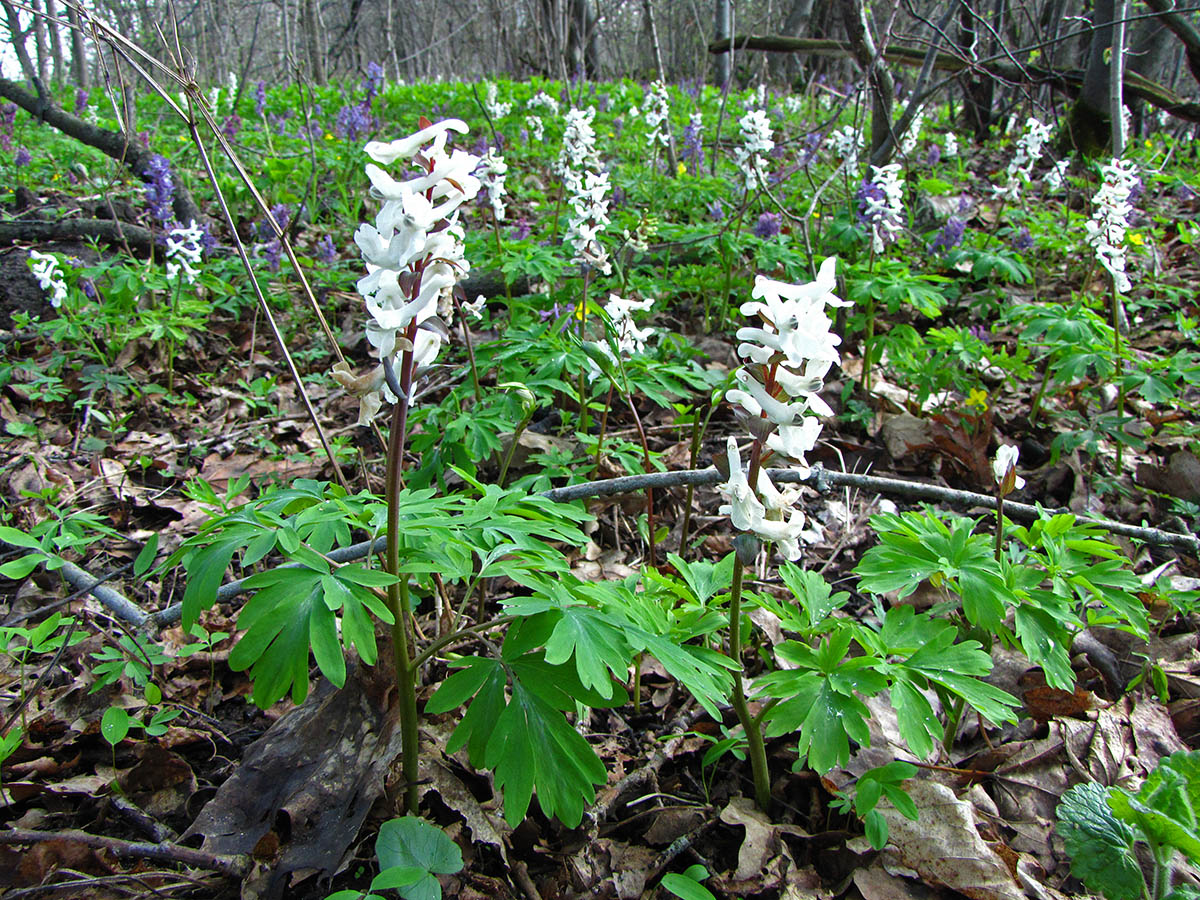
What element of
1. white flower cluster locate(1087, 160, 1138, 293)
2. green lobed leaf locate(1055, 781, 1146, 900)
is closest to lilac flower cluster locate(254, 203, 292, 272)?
green lobed leaf locate(1055, 781, 1146, 900)

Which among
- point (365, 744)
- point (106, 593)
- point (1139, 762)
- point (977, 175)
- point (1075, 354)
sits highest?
point (977, 175)

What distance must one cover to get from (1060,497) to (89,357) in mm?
5511

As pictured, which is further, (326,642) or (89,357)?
(89,357)

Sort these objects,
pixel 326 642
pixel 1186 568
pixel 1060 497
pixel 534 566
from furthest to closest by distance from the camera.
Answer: pixel 1060 497 → pixel 1186 568 → pixel 534 566 → pixel 326 642

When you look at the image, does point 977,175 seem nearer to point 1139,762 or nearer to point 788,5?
point 1139,762

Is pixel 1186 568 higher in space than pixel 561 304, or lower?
lower

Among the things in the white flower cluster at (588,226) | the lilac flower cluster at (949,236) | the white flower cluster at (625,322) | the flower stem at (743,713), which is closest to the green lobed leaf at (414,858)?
the flower stem at (743,713)

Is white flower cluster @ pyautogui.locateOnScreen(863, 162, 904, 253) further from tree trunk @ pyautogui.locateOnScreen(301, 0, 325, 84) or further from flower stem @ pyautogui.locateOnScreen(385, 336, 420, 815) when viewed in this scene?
tree trunk @ pyautogui.locateOnScreen(301, 0, 325, 84)

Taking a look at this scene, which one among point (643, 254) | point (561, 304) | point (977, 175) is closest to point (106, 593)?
point (561, 304)

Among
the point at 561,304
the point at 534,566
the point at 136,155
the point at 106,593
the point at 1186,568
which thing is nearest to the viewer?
the point at 534,566

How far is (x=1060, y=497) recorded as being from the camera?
324 centimetres

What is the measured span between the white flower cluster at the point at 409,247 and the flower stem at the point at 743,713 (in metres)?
0.86

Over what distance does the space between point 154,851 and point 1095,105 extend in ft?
30.8

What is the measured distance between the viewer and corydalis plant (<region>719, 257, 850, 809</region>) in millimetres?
1349
